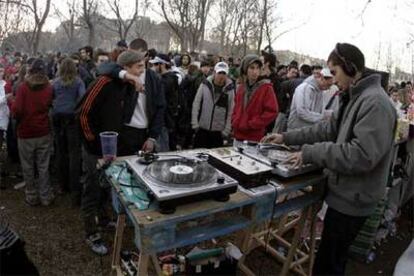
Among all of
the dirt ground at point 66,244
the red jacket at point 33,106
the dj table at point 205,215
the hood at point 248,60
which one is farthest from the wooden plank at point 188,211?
the red jacket at point 33,106

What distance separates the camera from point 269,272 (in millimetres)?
3457

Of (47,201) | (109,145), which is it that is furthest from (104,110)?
(47,201)

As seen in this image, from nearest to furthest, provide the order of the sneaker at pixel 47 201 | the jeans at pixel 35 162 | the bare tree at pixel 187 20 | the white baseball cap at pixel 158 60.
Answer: the jeans at pixel 35 162
the sneaker at pixel 47 201
the white baseball cap at pixel 158 60
the bare tree at pixel 187 20

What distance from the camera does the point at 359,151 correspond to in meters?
2.15

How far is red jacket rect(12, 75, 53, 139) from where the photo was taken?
4184 millimetres

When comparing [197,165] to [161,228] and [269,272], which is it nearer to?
[161,228]

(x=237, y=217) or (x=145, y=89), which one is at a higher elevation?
(x=145, y=89)

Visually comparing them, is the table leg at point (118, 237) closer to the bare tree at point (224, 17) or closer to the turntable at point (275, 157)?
the turntable at point (275, 157)

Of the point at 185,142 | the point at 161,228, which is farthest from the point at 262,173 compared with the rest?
the point at 185,142

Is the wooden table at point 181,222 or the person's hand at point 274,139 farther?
the person's hand at point 274,139

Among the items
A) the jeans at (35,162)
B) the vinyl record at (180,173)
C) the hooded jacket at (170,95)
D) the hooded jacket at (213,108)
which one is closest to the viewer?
the vinyl record at (180,173)

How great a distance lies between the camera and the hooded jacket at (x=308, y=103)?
4.57 meters

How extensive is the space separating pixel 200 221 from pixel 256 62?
91.6 inches

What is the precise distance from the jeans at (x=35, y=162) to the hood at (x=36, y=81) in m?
0.63
